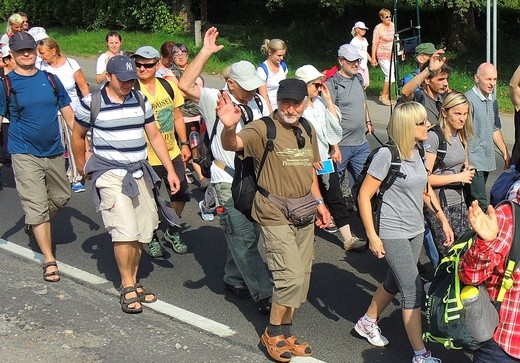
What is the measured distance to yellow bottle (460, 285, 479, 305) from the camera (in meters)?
3.75

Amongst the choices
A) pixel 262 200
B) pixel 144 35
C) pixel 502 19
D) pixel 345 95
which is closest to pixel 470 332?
pixel 262 200

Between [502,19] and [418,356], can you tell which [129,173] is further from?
[502,19]

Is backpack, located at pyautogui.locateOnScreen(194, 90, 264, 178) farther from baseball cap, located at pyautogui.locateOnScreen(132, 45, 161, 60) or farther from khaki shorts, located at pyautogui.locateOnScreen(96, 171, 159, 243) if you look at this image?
baseball cap, located at pyautogui.locateOnScreen(132, 45, 161, 60)

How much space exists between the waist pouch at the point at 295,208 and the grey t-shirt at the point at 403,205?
44cm

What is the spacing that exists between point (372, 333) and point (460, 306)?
1673 millimetres

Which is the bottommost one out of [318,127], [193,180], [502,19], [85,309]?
[502,19]

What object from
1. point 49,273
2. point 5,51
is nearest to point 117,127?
point 49,273

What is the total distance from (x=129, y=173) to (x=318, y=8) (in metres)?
22.5

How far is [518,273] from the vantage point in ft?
12.1

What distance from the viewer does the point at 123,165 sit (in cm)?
602

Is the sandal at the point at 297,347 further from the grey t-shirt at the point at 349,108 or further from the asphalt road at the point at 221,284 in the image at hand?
the grey t-shirt at the point at 349,108

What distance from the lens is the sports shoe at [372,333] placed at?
17.7 feet

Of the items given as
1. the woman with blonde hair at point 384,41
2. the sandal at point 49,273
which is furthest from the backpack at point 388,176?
the woman with blonde hair at point 384,41

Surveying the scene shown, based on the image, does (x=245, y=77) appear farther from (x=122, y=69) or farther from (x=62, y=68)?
(x=62, y=68)
